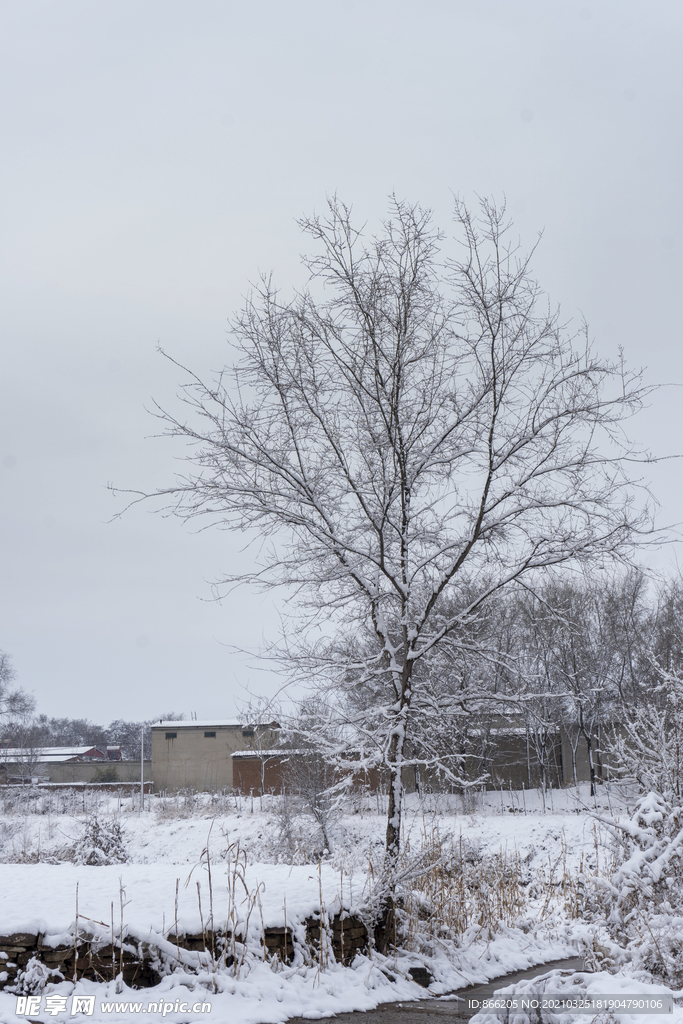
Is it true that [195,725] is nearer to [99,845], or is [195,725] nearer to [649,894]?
[99,845]

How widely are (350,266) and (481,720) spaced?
64.4 ft

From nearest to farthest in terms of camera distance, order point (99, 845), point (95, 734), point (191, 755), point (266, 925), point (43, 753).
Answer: point (266, 925) → point (99, 845) → point (191, 755) → point (43, 753) → point (95, 734)

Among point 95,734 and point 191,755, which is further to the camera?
point 95,734

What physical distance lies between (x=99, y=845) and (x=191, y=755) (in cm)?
3202

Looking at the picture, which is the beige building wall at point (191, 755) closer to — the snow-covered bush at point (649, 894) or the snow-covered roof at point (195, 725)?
the snow-covered roof at point (195, 725)

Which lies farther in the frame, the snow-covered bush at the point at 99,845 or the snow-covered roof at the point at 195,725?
the snow-covered roof at the point at 195,725

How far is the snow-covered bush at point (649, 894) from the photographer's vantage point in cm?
551

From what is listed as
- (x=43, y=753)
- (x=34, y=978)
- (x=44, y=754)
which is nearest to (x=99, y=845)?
(x=34, y=978)

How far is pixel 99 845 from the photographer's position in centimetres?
1461

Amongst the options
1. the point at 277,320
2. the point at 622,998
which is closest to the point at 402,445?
the point at 277,320

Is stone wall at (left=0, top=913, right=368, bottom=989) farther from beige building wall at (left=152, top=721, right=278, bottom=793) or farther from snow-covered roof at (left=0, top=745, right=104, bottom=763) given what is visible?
snow-covered roof at (left=0, top=745, right=104, bottom=763)

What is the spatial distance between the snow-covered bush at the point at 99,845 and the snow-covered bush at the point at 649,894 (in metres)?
10.7

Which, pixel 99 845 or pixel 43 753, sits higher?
pixel 99 845

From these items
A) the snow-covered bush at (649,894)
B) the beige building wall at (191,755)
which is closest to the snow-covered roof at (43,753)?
the beige building wall at (191,755)
